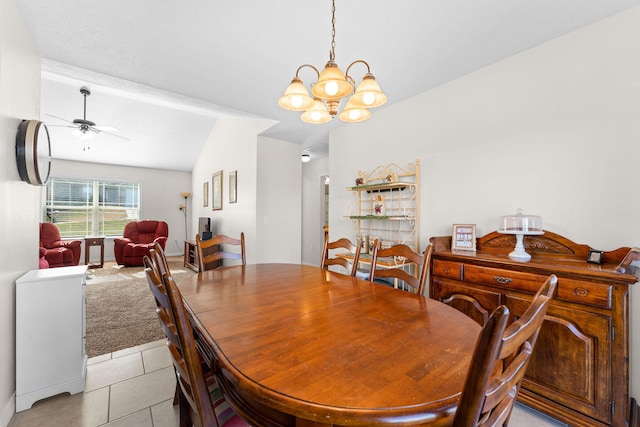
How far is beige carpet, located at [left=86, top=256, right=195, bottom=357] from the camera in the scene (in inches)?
97.7

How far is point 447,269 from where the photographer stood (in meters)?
2.05

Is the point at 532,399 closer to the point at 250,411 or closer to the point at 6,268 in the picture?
the point at 250,411

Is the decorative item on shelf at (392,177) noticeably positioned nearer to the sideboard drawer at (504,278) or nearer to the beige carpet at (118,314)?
the sideboard drawer at (504,278)

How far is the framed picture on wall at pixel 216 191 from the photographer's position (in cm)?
567

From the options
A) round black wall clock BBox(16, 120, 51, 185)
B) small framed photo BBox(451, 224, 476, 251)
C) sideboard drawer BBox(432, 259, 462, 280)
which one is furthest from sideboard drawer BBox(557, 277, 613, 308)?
round black wall clock BBox(16, 120, 51, 185)

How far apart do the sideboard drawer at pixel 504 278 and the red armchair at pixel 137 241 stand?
585cm

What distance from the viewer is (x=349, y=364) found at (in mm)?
776

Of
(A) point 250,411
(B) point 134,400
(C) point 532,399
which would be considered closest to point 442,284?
(C) point 532,399

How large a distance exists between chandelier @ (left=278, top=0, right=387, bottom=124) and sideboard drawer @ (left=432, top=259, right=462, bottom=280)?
4.10ft

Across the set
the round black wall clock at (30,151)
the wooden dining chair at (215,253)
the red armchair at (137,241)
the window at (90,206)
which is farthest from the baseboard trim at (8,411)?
the window at (90,206)

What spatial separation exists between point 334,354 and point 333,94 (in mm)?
1162

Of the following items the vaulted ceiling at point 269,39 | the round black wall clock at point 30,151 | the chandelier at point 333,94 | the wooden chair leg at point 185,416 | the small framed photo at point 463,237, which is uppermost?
the vaulted ceiling at point 269,39

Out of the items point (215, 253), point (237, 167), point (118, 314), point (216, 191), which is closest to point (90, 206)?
point (216, 191)

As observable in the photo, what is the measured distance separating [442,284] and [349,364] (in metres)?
1.56
